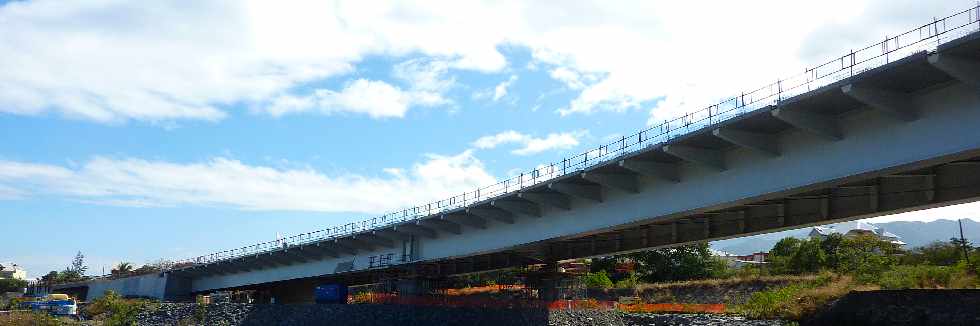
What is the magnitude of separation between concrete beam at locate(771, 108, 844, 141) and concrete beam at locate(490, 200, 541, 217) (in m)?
15.4

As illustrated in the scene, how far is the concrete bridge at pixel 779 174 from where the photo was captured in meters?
17.4

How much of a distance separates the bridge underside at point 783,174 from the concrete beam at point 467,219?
8 centimetres

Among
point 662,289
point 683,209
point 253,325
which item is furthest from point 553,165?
point 662,289

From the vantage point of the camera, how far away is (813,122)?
20.1m

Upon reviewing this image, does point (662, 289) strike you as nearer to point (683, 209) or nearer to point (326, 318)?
point (326, 318)

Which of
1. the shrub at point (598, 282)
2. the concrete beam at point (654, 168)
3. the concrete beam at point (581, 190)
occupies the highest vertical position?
the concrete beam at point (654, 168)

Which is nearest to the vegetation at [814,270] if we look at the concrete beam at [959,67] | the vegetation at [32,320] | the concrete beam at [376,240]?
the concrete beam at [376,240]

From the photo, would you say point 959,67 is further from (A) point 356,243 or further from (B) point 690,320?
(A) point 356,243

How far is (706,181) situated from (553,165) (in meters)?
8.57

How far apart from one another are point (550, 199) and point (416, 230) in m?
14.9

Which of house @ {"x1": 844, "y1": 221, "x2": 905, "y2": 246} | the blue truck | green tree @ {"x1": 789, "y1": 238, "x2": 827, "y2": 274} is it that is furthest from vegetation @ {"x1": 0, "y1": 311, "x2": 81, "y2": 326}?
→ house @ {"x1": 844, "y1": 221, "x2": 905, "y2": 246}

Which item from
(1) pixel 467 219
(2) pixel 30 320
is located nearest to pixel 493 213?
(1) pixel 467 219

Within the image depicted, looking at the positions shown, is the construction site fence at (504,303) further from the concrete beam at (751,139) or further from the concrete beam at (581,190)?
the concrete beam at (751,139)

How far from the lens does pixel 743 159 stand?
75.4 feet
